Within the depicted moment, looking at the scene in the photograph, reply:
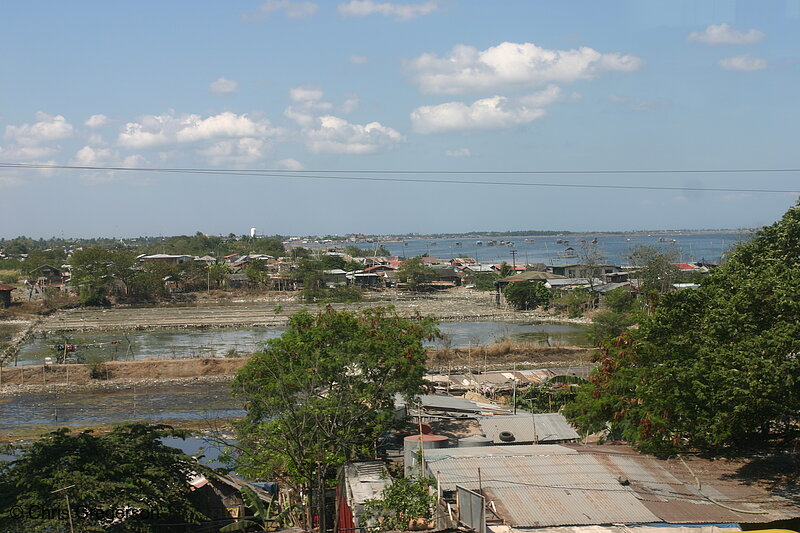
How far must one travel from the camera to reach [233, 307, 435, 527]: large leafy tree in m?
8.30

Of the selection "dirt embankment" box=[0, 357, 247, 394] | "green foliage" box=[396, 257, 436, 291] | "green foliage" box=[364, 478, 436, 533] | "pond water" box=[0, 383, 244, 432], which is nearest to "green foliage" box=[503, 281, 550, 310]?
"green foliage" box=[396, 257, 436, 291]

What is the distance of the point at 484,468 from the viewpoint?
8.06 metres

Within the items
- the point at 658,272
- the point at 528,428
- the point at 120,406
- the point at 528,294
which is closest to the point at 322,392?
the point at 528,428

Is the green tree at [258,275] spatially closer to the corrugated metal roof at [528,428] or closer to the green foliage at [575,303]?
the green foliage at [575,303]

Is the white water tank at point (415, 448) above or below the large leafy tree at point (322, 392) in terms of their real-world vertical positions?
below

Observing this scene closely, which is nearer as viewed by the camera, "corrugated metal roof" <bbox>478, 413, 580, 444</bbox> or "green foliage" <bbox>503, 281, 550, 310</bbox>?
"corrugated metal roof" <bbox>478, 413, 580, 444</bbox>

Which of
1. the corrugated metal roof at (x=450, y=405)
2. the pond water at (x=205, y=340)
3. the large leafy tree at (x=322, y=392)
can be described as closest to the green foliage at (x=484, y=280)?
the pond water at (x=205, y=340)

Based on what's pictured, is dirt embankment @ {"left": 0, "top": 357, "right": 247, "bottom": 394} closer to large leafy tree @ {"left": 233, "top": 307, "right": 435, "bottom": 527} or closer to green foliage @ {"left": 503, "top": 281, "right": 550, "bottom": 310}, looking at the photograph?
large leafy tree @ {"left": 233, "top": 307, "right": 435, "bottom": 527}

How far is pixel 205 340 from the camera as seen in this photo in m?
30.8

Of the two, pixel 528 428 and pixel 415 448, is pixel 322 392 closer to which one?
pixel 415 448

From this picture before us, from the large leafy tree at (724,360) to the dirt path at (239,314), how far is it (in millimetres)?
21617

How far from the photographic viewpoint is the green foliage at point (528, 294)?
41.0m

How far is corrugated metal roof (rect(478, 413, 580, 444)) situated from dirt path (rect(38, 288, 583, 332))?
64.8 feet

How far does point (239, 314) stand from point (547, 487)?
3436 centimetres
